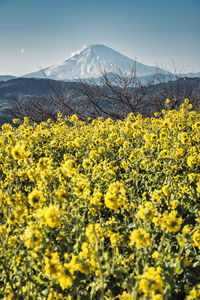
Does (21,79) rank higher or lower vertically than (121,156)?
higher

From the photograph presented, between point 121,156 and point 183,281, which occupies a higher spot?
point 121,156

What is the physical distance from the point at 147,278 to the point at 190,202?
1.97 m

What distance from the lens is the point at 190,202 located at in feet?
10.3

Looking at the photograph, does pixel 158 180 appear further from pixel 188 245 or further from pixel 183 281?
pixel 183 281

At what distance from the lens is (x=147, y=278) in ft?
4.75

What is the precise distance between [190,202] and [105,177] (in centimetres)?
139

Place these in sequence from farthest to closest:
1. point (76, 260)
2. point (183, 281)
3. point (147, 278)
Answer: point (183, 281), point (76, 260), point (147, 278)

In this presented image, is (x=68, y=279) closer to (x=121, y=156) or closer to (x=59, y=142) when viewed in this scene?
(x=121, y=156)

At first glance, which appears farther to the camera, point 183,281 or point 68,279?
point 183,281

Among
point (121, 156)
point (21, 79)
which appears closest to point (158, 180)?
point (121, 156)

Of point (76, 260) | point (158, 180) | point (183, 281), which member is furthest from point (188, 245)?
point (158, 180)

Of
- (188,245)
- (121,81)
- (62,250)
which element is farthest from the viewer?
(121,81)

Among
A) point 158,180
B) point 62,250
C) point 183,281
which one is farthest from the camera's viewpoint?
point 158,180

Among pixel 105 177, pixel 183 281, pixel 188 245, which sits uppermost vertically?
pixel 105 177
